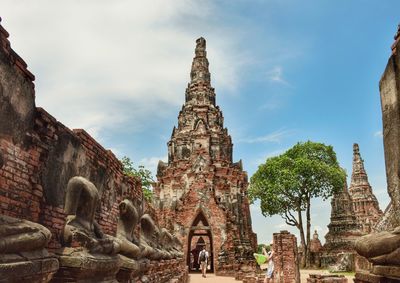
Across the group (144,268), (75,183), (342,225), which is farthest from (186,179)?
(75,183)

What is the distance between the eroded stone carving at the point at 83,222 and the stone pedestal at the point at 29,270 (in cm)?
85

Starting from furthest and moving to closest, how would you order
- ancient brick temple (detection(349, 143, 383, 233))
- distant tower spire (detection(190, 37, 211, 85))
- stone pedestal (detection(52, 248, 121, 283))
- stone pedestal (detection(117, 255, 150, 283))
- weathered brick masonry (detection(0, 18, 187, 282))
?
ancient brick temple (detection(349, 143, 383, 233)) → distant tower spire (detection(190, 37, 211, 85)) → stone pedestal (detection(117, 255, 150, 283)) → stone pedestal (detection(52, 248, 121, 283)) → weathered brick masonry (detection(0, 18, 187, 282))

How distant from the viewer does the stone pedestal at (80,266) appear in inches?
159

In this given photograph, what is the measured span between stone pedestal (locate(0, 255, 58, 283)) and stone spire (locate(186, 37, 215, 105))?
30099 mm

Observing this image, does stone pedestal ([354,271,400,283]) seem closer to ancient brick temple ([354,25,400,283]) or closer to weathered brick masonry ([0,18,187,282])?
ancient brick temple ([354,25,400,283])

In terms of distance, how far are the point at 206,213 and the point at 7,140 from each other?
1831cm

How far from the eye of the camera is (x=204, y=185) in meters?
22.1

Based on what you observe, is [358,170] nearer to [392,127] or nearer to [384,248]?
[392,127]

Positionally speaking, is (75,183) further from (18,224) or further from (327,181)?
(327,181)

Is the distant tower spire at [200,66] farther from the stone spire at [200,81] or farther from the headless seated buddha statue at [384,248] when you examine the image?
the headless seated buddha statue at [384,248]

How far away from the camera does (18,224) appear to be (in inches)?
130

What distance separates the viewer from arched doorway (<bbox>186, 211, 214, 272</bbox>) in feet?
71.8

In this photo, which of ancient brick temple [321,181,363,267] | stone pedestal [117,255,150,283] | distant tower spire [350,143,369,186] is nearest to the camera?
stone pedestal [117,255,150,283]

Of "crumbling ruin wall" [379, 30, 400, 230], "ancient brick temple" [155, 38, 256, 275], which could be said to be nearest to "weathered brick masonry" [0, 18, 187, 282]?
"crumbling ruin wall" [379, 30, 400, 230]
